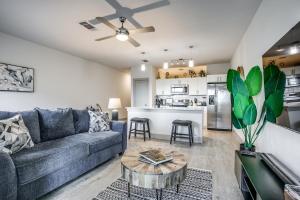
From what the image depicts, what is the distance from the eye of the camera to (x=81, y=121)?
3277 millimetres

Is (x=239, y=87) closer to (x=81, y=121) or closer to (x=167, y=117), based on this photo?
(x=167, y=117)

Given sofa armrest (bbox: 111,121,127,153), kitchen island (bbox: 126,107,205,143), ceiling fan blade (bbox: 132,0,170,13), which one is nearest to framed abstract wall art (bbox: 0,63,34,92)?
sofa armrest (bbox: 111,121,127,153)

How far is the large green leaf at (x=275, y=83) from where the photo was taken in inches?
64.4

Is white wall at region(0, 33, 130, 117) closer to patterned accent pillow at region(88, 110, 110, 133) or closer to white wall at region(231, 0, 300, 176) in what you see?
patterned accent pillow at region(88, 110, 110, 133)

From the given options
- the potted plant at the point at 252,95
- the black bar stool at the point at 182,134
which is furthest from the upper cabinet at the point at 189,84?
the potted plant at the point at 252,95

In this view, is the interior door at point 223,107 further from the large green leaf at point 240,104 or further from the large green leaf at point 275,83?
the large green leaf at point 275,83

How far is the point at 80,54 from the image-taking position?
17.5ft

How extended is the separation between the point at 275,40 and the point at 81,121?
10.9 ft

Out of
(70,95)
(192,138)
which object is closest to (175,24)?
(192,138)

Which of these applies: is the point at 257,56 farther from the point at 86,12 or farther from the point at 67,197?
the point at 67,197

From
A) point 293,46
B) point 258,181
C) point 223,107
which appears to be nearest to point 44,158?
point 258,181

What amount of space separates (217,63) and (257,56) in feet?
13.6

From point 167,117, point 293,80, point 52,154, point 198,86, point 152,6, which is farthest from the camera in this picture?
point 198,86

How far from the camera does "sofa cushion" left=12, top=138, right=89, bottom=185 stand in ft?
5.61
